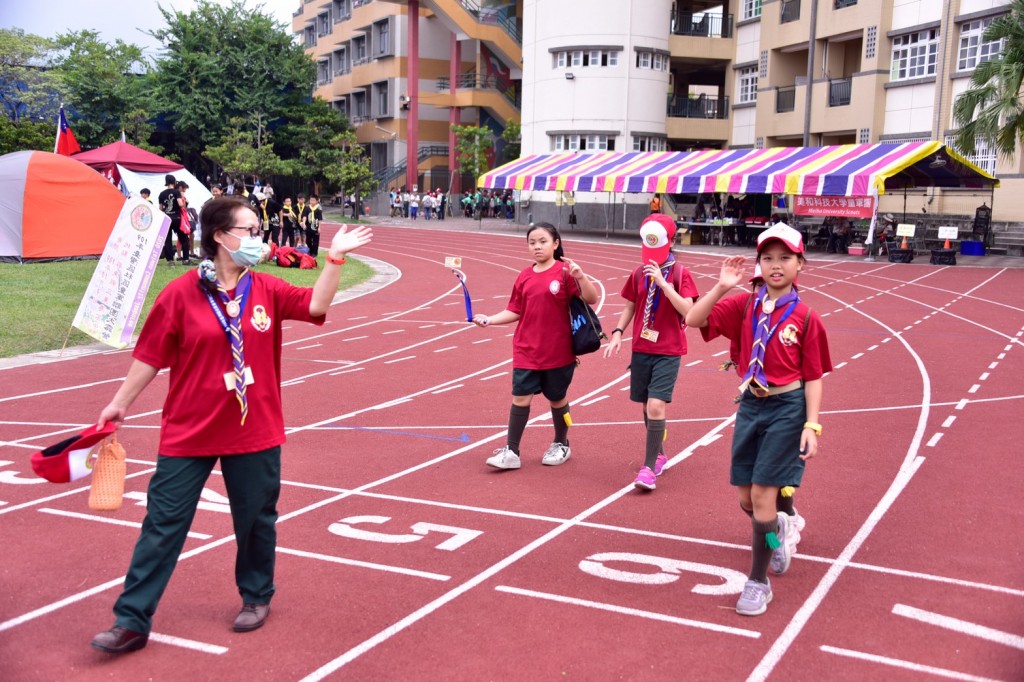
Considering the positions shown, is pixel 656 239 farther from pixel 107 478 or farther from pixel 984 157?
pixel 984 157

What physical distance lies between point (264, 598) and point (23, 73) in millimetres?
50971

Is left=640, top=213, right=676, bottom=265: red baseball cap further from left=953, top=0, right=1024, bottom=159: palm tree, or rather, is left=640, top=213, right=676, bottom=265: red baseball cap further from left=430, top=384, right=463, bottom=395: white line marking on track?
left=953, top=0, right=1024, bottom=159: palm tree

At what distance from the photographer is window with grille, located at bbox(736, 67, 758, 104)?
46.1 metres

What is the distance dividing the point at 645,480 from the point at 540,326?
1384 mm

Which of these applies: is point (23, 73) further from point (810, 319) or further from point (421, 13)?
point (810, 319)

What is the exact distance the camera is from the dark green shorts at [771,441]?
501cm

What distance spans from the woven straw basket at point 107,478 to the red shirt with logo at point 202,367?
0.99 ft

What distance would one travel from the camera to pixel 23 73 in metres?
48.3

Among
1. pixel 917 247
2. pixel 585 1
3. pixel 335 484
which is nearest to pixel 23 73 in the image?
pixel 585 1

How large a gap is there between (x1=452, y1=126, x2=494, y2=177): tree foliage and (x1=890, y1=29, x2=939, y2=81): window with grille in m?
22.2

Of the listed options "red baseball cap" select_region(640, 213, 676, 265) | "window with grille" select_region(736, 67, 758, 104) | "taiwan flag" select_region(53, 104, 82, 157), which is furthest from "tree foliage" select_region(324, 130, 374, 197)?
"red baseball cap" select_region(640, 213, 676, 265)

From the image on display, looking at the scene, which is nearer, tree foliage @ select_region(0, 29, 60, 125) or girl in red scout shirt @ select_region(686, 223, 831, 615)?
girl in red scout shirt @ select_region(686, 223, 831, 615)

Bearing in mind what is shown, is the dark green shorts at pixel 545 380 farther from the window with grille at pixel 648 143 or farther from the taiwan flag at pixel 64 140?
the window with grille at pixel 648 143

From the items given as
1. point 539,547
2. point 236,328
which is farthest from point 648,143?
point 236,328
